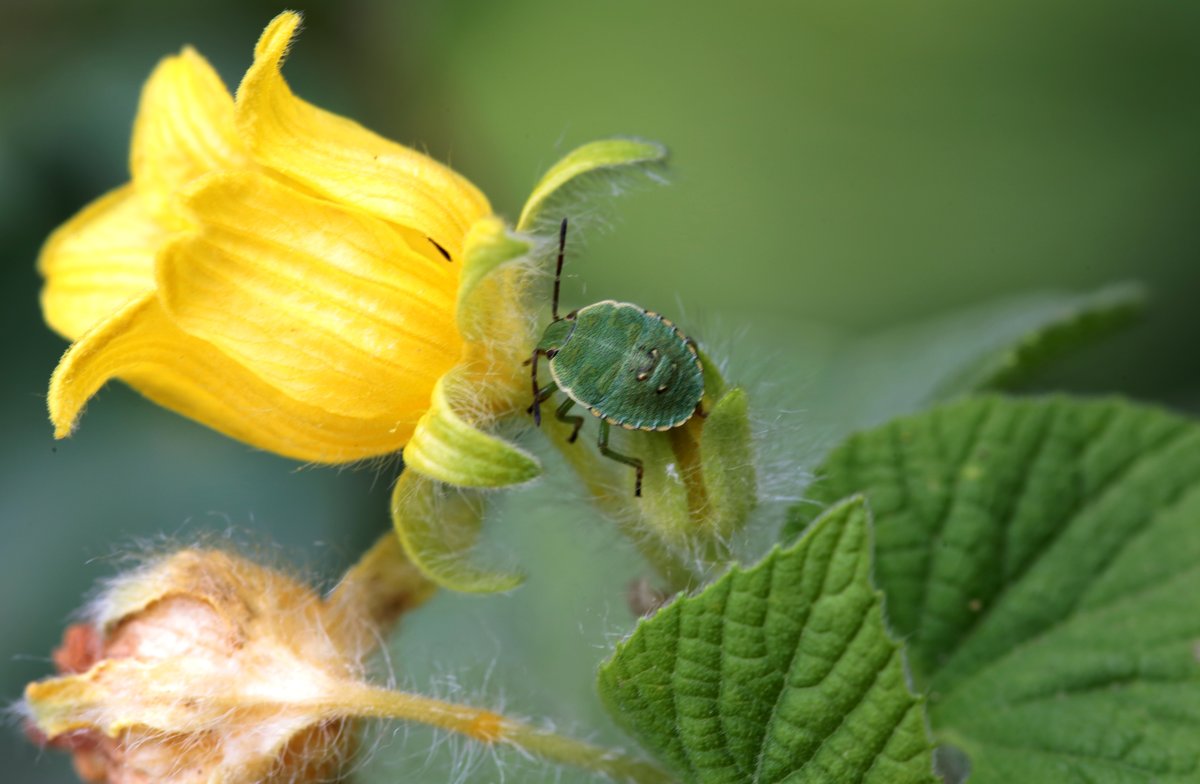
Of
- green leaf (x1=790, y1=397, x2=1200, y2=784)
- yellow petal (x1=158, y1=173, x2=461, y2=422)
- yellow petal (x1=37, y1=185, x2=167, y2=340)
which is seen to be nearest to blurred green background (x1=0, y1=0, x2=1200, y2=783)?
green leaf (x1=790, y1=397, x2=1200, y2=784)

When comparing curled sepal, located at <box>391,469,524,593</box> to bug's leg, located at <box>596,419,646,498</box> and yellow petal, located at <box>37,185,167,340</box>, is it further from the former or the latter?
yellow petal, located at <box>37,185,167,340</box>

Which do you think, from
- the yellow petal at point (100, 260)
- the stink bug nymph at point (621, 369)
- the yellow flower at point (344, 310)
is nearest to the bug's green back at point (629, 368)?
the stink bug nymph at point (621, 369)

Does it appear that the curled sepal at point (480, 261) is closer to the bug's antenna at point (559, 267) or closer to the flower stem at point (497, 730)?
the bug's antenna at point (559, 267)

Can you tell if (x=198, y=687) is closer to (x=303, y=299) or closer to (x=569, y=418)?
(x=303, y=299)

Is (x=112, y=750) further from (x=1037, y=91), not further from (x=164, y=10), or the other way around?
(x=1037, y=91)

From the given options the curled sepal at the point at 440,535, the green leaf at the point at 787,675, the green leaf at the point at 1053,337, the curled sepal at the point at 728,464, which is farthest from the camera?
the green leaf at the point at 1053,337

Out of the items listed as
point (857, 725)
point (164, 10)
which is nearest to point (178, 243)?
point (857, 725)
